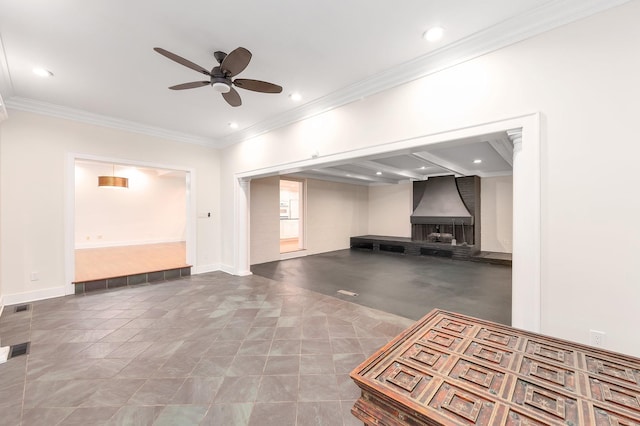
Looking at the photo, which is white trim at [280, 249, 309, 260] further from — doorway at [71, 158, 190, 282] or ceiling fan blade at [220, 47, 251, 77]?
ceiling fan blade at [220, 47, 251, 77]

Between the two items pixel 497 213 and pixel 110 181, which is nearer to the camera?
pixel 110 181

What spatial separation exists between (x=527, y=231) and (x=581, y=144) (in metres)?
0.74

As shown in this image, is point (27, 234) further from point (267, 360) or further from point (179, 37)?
point (267, 360)

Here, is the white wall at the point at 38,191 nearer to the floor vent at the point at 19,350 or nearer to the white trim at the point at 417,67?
the white trim at the point at 417,67

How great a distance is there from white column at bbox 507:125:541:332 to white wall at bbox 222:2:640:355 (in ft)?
0.18

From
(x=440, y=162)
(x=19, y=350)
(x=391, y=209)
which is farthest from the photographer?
(x=391, y=209)

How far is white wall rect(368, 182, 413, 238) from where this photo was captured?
9156 millimetres

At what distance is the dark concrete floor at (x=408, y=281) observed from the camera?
354 cm

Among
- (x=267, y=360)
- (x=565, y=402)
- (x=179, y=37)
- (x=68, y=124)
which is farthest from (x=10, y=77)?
(x=565, y=402)

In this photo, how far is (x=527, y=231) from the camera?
2.11 meters

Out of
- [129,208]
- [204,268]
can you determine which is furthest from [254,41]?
A: [129,208]

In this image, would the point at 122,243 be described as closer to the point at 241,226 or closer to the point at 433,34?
the point at 241,226

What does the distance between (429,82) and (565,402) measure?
8.92 feet

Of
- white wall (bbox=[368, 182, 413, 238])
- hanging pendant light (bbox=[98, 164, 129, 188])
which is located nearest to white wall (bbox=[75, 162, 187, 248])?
hanging pendant light (bbox=[98, 164, 129, 188])
